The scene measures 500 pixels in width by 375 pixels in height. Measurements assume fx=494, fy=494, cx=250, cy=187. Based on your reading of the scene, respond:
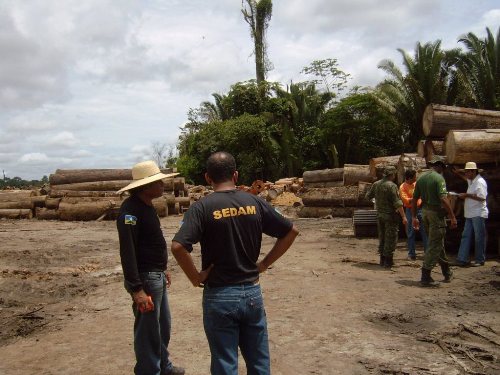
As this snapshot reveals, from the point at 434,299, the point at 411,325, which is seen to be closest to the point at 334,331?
the point at 411,325

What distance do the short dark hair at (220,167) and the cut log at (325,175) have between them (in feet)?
58.2

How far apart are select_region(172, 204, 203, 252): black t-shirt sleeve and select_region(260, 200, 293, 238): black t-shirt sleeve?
0.45 meters

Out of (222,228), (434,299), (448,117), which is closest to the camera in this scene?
(222,228)

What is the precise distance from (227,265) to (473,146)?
7.88 meters

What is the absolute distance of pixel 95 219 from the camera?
19.6 m

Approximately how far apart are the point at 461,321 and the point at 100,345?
13.3ft

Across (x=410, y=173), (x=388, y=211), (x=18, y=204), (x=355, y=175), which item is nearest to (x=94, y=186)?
(x=18, y=204)

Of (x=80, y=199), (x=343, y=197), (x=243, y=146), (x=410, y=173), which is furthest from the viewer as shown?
(x=243, y=146)

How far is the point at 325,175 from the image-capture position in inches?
845

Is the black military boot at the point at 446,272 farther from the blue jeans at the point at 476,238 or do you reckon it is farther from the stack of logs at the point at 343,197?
the stack of logs at the point at 343,197

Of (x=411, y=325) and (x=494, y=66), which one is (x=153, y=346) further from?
(x=494, y=66)

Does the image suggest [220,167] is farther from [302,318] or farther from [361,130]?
[361,130]

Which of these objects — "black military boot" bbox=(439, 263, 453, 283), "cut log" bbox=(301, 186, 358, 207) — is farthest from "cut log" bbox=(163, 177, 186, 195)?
"black military boot" bbox=(439, 263, 453, 283)

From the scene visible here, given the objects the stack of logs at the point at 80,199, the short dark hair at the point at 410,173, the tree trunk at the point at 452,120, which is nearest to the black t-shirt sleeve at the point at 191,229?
the short dark hair at the point at 410,173
